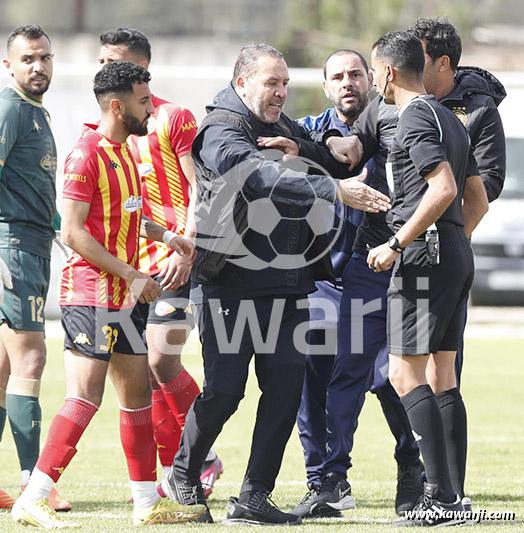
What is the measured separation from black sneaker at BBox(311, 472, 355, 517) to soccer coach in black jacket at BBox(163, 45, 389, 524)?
1.32 feet

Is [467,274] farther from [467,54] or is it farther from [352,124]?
[467,54]

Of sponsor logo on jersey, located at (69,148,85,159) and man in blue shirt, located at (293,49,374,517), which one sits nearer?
sponsor logo on jersey, located at (69,148,85,159)

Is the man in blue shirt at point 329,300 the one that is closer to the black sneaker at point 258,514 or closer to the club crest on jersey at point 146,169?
the black sneaker at point 258,514

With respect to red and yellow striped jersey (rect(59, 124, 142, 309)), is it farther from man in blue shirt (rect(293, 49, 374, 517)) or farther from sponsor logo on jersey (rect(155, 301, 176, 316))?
man in blue shirt (rect(293, 49, 374, 517))

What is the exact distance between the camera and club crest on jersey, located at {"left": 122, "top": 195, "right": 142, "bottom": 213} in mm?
5211

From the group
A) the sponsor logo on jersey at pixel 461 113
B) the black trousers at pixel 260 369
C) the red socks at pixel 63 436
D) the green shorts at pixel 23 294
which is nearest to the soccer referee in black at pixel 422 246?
the black trousers at pixel 260 369

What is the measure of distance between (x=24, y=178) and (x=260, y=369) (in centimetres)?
172

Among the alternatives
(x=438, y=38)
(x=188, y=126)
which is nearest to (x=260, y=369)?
(x=188, y=126)

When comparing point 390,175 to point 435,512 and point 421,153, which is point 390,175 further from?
point 435,512

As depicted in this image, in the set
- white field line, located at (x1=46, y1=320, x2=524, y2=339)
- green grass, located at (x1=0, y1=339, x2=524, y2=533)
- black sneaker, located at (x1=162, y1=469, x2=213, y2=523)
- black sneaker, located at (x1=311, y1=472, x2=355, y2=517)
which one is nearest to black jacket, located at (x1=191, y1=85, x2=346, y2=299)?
black sneaker, located at (x1=162, y1=469, x2=213, y2=523)

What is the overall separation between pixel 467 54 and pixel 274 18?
21.3ft

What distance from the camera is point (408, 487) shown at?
569 cm

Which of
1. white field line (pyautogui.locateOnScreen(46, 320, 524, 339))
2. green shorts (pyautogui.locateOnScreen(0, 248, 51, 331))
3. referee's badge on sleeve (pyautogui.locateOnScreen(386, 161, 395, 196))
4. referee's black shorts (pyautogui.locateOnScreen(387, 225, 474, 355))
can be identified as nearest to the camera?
referee's black shorts (pyautogui.locateOnScreen(387, 225, 474, 355))

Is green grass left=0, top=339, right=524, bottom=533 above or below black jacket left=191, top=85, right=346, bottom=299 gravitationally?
below
